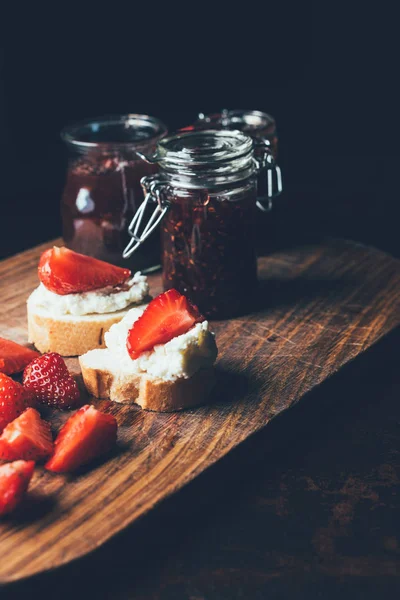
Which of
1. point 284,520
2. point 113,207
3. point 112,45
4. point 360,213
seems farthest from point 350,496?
point 112,45

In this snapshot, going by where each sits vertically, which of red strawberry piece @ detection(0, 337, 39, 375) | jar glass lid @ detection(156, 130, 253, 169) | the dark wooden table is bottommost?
the dark wooden table

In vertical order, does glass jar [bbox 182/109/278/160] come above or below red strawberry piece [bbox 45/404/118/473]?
above

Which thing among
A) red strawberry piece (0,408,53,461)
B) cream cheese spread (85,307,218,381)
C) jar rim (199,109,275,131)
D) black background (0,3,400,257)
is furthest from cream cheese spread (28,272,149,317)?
black background (0,3,400,257)

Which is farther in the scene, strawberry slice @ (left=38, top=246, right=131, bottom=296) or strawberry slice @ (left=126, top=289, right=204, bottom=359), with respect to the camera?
strawberry slice @ (left=38, top=246, right=131, bottom=296)

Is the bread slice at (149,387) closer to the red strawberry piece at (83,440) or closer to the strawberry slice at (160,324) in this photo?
the strawberry slice at (160,324)

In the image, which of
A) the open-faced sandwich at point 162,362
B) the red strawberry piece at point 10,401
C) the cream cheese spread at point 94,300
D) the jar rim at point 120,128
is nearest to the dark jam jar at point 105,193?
the jar rim at point 120,128

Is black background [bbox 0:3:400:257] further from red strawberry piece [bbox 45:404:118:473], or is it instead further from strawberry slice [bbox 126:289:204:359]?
red strawberry piece [bbox 45:404:118:473]

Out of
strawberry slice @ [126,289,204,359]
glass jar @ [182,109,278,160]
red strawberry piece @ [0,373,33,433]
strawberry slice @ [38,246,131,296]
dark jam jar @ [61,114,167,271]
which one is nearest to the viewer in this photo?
red strawberry piece @ [0,373,33,433]
